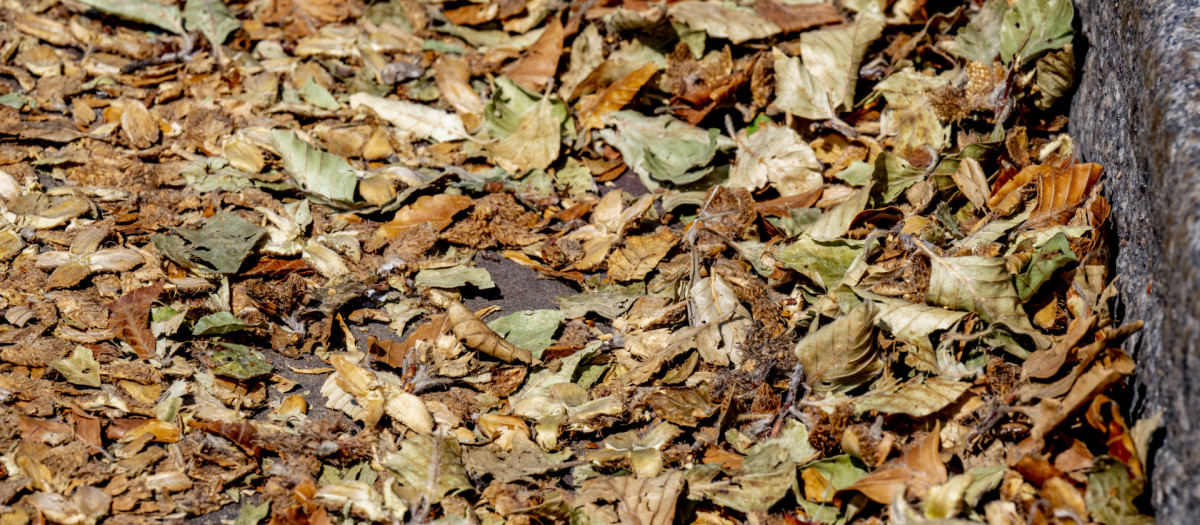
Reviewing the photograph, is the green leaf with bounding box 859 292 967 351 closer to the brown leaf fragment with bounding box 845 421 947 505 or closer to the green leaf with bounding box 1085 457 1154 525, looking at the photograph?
the brown leaf fragment with bounding box 845 421 947 505

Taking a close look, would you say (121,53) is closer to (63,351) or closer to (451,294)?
(63,351)

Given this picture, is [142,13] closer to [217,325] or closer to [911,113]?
[217,325]

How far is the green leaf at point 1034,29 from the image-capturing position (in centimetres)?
262

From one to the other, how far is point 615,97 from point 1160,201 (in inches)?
75.0

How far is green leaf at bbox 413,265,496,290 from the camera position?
8.57 ft

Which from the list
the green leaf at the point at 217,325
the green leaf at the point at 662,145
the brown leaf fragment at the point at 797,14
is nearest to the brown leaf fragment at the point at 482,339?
the green leaf at the point at 217,325

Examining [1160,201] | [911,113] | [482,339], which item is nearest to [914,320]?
[1160,201]

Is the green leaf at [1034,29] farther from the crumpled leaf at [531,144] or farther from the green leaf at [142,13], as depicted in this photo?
the green leaf at [142,13]

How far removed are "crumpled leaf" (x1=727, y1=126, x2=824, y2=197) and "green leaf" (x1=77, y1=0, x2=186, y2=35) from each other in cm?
242

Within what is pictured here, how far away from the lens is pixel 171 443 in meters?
2.13

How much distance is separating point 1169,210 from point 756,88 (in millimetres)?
1710

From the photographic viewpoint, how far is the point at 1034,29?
8.80 feet

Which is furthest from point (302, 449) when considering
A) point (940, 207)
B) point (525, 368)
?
point (940, 207)

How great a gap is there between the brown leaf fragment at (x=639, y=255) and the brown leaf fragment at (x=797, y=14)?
109 centimetres
